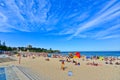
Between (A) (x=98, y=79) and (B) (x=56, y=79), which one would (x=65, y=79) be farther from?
(A) (x=98, y=79)

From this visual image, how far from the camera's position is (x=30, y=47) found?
113000 millimetres

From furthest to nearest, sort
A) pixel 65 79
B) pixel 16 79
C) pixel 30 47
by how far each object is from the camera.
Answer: pixel 30 47 < pixel 65 79 < pixel 16 79

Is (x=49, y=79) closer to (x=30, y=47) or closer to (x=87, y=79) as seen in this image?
(x=87, y=79)

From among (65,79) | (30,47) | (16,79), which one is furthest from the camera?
(30,47)

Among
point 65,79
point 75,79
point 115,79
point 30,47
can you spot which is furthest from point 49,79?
point 30,47

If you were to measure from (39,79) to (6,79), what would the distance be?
2.26 meters

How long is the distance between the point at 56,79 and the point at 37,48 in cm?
10963

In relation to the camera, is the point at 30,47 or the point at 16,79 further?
the point at 30,47

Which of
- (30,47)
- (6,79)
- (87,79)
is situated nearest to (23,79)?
(6,79)

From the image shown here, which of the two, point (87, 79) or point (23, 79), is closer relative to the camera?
point (23, 79)

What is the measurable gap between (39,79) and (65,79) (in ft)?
6.30

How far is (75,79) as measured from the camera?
1140cm

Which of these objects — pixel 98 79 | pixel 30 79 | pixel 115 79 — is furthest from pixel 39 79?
pixel 115 79

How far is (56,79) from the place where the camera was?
1107cm
